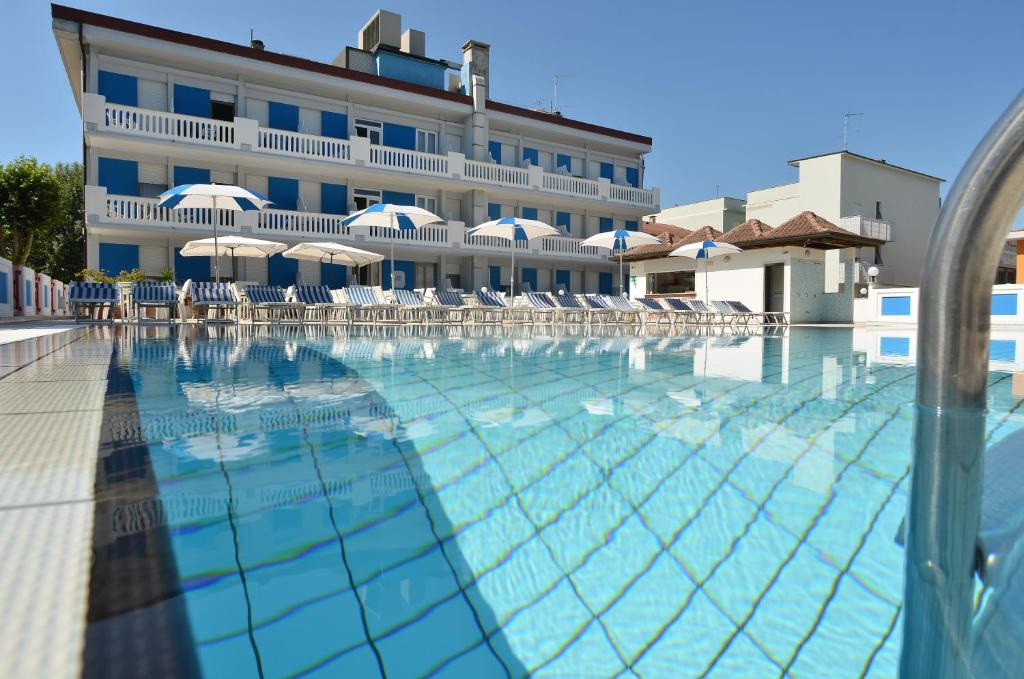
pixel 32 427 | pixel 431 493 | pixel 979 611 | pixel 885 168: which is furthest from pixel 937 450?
pixel 885 168

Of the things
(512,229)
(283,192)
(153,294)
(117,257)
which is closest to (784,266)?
(512,229)

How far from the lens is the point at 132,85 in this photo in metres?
20.2

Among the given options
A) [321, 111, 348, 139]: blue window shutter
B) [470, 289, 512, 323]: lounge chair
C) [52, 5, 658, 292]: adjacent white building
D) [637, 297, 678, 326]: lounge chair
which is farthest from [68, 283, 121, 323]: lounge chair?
[637, 297, 678, 326]: lounge chair

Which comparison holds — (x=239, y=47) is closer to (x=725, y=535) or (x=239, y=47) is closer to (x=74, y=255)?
(x=725, y=535)

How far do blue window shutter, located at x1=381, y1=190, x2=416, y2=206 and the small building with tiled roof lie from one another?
9.53 meters

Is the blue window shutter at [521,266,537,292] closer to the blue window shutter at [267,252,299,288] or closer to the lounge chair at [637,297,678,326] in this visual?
the lounge chair at [637,297,678,326]

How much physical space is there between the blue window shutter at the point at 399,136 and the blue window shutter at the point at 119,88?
829cm

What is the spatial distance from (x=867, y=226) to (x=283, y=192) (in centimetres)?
2843

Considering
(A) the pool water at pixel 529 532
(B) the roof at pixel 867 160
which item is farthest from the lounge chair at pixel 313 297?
(B) the roof at pixel 867 160

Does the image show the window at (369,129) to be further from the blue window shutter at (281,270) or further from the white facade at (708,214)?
the white facade at (708,214)

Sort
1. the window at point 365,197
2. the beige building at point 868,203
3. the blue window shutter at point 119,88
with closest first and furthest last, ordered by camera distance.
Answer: the blue window shutter at point 119,88 → the window at point 365,197 → the beige building at point 868,203

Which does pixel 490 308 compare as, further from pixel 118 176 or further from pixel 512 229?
pixel 118 176

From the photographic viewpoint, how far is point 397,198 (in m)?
25.2

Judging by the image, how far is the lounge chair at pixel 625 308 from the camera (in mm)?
21250
